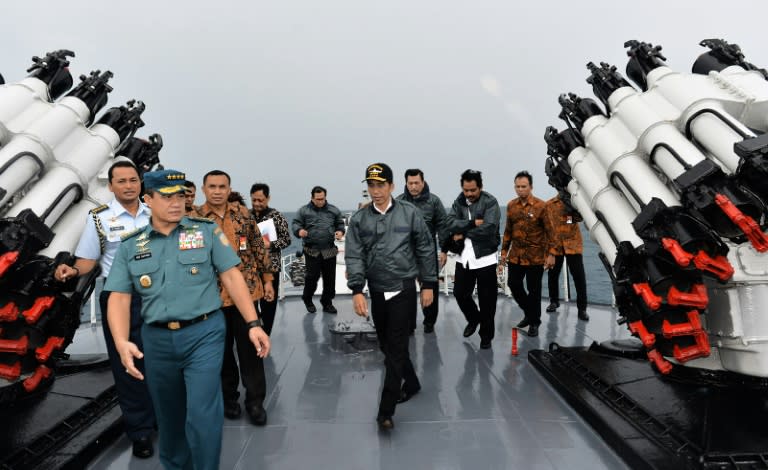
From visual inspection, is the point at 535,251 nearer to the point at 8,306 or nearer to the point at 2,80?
the point at 8,306

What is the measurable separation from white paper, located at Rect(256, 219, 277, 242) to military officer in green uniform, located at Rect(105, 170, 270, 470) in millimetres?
2947

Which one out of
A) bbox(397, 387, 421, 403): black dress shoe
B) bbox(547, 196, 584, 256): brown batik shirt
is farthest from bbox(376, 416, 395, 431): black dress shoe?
bbox(547, 196, 584, 256): brown batik shirt

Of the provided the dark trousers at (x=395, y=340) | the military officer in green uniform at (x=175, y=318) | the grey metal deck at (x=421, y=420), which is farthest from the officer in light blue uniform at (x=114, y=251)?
the dark trousers at (x=395, y=340)

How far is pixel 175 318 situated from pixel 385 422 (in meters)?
1.84

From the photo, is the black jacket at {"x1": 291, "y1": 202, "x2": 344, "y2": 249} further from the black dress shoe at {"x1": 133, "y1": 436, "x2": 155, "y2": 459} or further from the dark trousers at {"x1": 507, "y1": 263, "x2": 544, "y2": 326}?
the black dress shoe at {"x1": 133, "y1": 436, "x2": 155, "y2": 459}

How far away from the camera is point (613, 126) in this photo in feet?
13.6

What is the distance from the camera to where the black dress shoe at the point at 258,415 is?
373cm

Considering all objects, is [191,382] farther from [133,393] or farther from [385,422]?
[385,422]

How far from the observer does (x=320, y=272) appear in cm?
768

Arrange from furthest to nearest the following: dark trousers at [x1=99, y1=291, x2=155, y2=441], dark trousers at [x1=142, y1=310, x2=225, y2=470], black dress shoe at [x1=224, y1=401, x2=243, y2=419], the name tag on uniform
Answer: black dress shoe at [x1=224, y1=401, x2=243, y2=419]
dark trousers at [x1=99, y1=291, x2=155, y2=441]
the name tag on uniform
dark trousers at [x1=142, y1=310, x2=225, y2=470]

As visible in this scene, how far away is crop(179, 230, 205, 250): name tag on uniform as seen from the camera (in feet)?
8.63

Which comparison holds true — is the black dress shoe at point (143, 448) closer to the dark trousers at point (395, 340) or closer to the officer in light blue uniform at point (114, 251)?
the officer in light blue uniform at point (114, 251)

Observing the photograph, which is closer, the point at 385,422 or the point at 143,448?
the point at 143,448

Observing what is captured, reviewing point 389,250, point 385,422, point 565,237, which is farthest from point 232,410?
point 565,237
